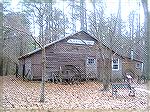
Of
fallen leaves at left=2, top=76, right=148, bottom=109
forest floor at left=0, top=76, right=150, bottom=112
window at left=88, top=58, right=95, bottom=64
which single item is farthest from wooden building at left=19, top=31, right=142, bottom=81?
forest floor at left=0, top=76, right=150, bottom=112

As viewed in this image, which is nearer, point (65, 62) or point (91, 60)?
point (91, 60)

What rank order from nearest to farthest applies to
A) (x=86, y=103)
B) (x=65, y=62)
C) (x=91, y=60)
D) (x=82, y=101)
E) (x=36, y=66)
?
(x=86, y=103)
(x=82, y=101)
(x=91, y=60)
(x=36, y=66)
(x=65, y=62)

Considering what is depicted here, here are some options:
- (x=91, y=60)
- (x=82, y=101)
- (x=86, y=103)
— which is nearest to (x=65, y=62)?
(x=91, y=60)

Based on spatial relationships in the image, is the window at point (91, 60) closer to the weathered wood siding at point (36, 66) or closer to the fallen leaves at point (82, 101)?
the weathered wood siding at point (36, 66)

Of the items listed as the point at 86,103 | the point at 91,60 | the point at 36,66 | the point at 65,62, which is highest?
the point at 91,60

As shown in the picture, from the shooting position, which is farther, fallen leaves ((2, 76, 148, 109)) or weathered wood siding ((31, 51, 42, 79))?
weathered wood siding ((31, 51, 42, 79))

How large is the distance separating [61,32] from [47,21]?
1253 mm


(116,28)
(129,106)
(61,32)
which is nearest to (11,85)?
(61,32)

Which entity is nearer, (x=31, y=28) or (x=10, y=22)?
(x=10, y=22)

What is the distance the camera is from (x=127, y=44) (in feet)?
26.2

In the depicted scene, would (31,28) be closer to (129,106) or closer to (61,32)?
(61,32)

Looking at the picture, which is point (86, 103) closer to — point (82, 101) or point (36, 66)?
point (82, 101)

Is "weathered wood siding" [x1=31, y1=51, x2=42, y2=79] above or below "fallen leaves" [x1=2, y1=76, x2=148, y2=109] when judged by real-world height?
above

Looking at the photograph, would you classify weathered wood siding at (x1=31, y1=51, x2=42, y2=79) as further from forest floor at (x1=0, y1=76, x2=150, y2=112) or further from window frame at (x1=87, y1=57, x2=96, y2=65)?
forest floor at (x1=0, y1=76, x2=150, y2=112)
